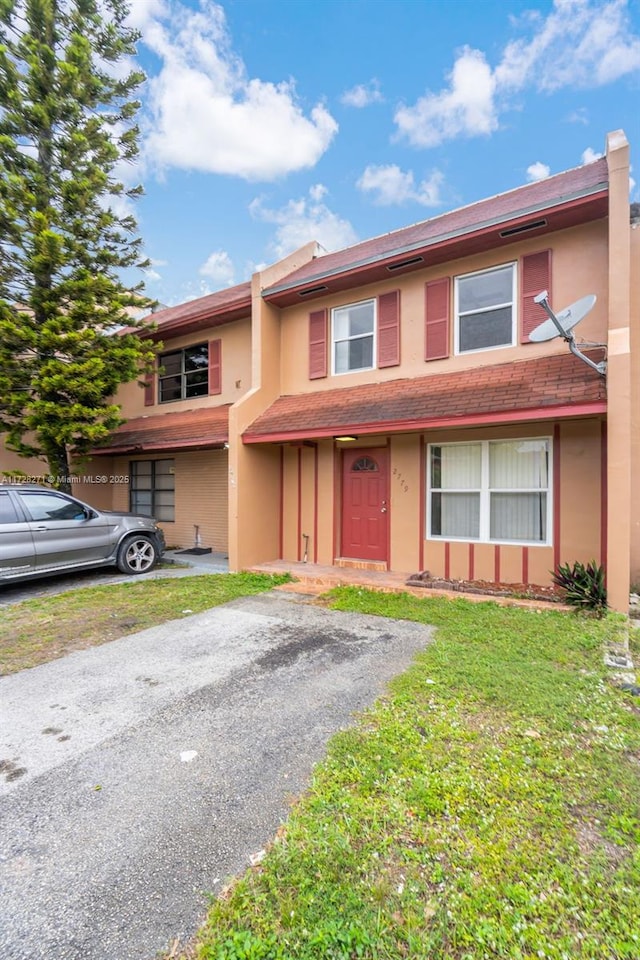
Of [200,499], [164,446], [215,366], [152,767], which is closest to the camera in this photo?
[152,767]

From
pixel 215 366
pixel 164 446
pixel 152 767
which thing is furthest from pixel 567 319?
pixel 164 446

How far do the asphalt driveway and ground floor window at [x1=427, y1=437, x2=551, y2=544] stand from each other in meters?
2.73

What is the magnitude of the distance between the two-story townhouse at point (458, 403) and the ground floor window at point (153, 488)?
3782 mm

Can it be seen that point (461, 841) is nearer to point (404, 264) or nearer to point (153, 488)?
point (404, 264)

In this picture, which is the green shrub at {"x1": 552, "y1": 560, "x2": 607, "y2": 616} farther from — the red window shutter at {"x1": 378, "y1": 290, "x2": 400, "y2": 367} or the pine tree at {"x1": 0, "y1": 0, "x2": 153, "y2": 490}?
the pine tree at {"x1": 0, "y1": 0, "x2": 153, "y2": 490}

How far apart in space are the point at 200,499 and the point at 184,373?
10.5 feet

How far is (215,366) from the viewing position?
34.0 feet

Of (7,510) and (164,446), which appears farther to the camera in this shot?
(164,446)

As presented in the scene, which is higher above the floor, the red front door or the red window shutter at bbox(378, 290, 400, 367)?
the red window shutter at bbox(378, 290, 400, 367)

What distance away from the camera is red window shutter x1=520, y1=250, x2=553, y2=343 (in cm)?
663

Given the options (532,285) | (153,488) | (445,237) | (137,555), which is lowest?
(137,555)

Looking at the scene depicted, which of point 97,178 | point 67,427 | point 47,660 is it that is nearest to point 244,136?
point 97,178

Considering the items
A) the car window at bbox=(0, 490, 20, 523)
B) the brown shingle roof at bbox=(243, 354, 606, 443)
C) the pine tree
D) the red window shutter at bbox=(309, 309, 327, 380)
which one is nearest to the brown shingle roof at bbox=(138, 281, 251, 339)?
the pine tree

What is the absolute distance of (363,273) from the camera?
25.8 feet
